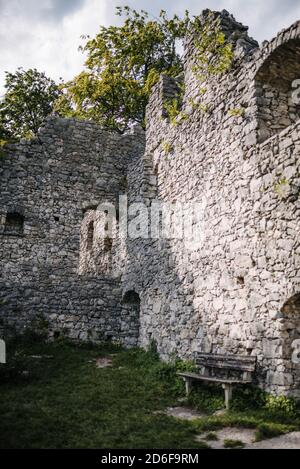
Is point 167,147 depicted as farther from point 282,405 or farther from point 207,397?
point 282,405

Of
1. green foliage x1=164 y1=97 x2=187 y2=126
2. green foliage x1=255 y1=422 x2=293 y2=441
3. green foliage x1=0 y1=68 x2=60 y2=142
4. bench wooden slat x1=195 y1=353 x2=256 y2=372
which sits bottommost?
green foliage x1=255 y1=422 x2=293 y2=441

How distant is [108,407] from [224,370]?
6.82ft

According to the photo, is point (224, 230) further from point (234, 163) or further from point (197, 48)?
point (197, 48)

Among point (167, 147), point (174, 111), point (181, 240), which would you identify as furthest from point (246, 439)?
point (174, 111)

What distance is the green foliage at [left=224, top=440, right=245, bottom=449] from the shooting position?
4.74 m

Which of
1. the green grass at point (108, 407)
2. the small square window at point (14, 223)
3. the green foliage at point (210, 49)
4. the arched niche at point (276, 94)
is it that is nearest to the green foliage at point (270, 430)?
the green grass at point (108, 407)

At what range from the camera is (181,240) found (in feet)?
30.5

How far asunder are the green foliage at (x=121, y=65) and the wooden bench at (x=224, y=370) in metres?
13.6

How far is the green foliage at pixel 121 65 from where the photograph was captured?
18.4 m

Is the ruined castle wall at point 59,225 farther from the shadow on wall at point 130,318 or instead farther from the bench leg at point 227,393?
the bench leg at point 227,393

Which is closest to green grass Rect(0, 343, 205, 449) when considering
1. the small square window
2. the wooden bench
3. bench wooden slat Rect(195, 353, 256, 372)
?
the wooden bench

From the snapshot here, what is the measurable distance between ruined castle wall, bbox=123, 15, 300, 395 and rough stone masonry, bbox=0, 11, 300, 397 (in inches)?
1.0

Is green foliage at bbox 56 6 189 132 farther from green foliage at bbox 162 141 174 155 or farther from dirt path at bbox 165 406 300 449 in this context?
dirt path at bbox 165 406 300 449
